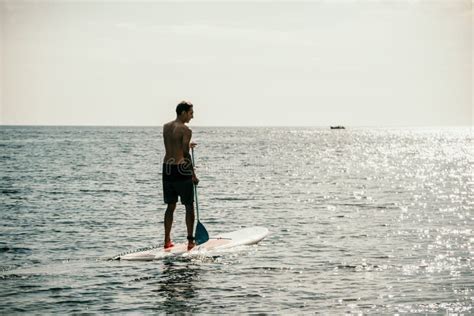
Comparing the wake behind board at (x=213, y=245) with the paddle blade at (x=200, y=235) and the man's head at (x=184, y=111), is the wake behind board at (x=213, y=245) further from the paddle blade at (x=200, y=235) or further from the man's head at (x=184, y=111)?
the man's head at (x=184, y=111)

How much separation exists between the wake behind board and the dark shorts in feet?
3.58

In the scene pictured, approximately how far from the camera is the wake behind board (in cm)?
1300

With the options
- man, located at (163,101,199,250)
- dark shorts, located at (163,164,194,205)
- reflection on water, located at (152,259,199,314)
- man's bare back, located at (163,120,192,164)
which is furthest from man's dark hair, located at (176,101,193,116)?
reflection on water, located at (152,259,199,314)

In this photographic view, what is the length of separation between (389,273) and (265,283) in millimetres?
2494

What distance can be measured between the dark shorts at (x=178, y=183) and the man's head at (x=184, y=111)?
958 mm

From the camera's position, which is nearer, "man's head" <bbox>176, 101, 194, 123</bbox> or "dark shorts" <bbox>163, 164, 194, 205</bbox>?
"man's head" <bbox>176, 101, 194, 123</bbox>

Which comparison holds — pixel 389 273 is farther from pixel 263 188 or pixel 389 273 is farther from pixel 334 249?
pixel 263 188

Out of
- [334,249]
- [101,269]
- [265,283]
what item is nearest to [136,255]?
[101,269]

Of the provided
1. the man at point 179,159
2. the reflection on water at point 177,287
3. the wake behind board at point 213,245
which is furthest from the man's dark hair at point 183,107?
the reflection on water at point 177,287

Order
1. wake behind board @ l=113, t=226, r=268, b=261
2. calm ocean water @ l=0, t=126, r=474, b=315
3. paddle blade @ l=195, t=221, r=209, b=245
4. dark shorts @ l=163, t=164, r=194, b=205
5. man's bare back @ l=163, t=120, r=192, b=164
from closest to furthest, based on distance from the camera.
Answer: calm ocean water @ l=0, t=126, r=474, b=315, man's bare back @ l=163, t=120, r=192, b=164, dark shorts @ l=163, t=164, r=194, b=205, wake behind board @ l=113, t=226, r=268, b=261, paddle blade @ l=195, t=221, r=209, b=245

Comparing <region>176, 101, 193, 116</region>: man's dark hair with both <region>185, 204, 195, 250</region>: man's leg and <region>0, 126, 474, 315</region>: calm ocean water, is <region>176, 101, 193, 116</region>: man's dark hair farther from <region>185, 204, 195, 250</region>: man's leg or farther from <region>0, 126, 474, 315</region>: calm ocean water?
<region>0, 126, 474, 315</region>: calm ocean water

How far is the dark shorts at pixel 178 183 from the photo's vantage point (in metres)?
12.9

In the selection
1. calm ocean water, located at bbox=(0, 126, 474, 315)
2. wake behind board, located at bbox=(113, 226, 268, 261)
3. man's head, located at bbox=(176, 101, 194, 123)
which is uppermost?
man's head, located at bbox=(176, 101, 194, 123)

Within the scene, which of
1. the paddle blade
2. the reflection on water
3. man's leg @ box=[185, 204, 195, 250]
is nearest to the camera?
the reflection on water
